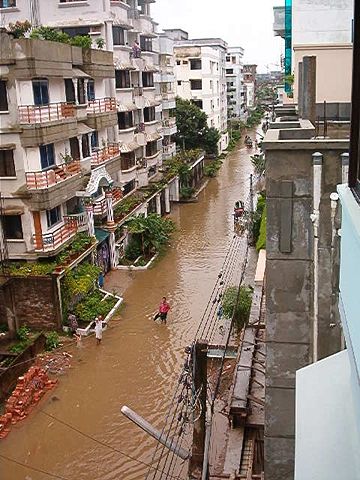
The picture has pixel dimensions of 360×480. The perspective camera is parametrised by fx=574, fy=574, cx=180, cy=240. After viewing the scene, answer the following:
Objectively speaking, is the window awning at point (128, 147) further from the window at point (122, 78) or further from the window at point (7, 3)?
the window at point (7, 3)

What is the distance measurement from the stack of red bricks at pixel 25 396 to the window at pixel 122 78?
48.4 feet

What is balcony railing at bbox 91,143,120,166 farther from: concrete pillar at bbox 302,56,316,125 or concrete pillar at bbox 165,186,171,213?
concrete pillar at bbox 302,56,316,125

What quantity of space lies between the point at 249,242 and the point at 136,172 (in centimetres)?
676

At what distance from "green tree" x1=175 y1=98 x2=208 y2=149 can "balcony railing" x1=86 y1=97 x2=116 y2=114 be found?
757 inches

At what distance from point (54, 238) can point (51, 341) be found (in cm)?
316

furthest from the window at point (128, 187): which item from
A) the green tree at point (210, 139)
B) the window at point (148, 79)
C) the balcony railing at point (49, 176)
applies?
the green tree at point (210, 139)

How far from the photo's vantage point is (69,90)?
19.7 metres

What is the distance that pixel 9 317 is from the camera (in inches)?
664

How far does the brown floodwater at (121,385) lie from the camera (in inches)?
472

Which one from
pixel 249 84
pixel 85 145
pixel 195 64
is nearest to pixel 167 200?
pixel 85 145

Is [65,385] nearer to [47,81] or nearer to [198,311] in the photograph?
[198,311]

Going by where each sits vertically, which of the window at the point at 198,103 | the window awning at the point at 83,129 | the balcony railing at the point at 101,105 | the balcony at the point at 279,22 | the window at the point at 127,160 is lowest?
the window at the point at 127,160

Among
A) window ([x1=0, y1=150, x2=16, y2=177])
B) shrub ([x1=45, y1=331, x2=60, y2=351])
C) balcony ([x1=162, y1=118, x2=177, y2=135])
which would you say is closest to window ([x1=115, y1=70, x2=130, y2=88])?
balcony ([x1=162, y1=118, x2=177, y2=135])

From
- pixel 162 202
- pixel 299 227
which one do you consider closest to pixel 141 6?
pixel 162 202
